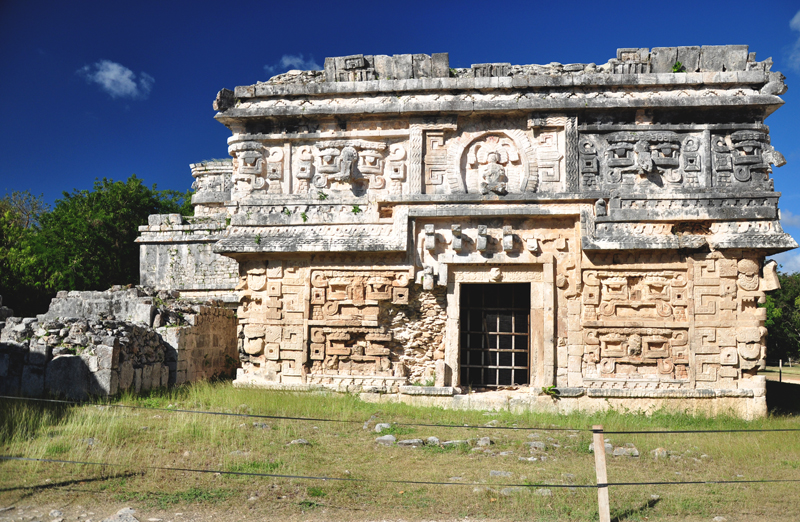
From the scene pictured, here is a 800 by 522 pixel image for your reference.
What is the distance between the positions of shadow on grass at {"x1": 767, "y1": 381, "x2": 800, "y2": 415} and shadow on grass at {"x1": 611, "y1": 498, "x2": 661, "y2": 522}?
481 cm

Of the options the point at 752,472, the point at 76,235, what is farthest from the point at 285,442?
the point at 76,235

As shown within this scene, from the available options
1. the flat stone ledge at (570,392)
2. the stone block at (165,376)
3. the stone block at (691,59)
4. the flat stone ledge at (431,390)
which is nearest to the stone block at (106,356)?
the stone block at (165,376)

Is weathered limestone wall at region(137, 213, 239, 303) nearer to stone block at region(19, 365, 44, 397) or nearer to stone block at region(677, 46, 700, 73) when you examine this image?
stone block at region(19, 365, 44, 397)

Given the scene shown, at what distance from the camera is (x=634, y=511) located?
4703 millimetres

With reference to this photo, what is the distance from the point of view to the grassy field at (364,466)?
471 centimetres

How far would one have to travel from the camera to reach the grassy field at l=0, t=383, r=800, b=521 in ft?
15.5

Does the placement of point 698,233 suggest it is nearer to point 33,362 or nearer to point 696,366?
point 696,366

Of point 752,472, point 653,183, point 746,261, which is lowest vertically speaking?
point 752,472

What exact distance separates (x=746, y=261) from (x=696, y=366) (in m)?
1.63

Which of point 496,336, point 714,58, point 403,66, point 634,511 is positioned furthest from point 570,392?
point 403,66

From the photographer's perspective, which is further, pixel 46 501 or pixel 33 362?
pixel 33 362

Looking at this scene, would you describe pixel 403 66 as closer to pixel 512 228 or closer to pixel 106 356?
pixel 512 228

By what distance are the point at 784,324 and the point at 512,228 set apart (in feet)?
65.2

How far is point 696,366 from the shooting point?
8430 mm
